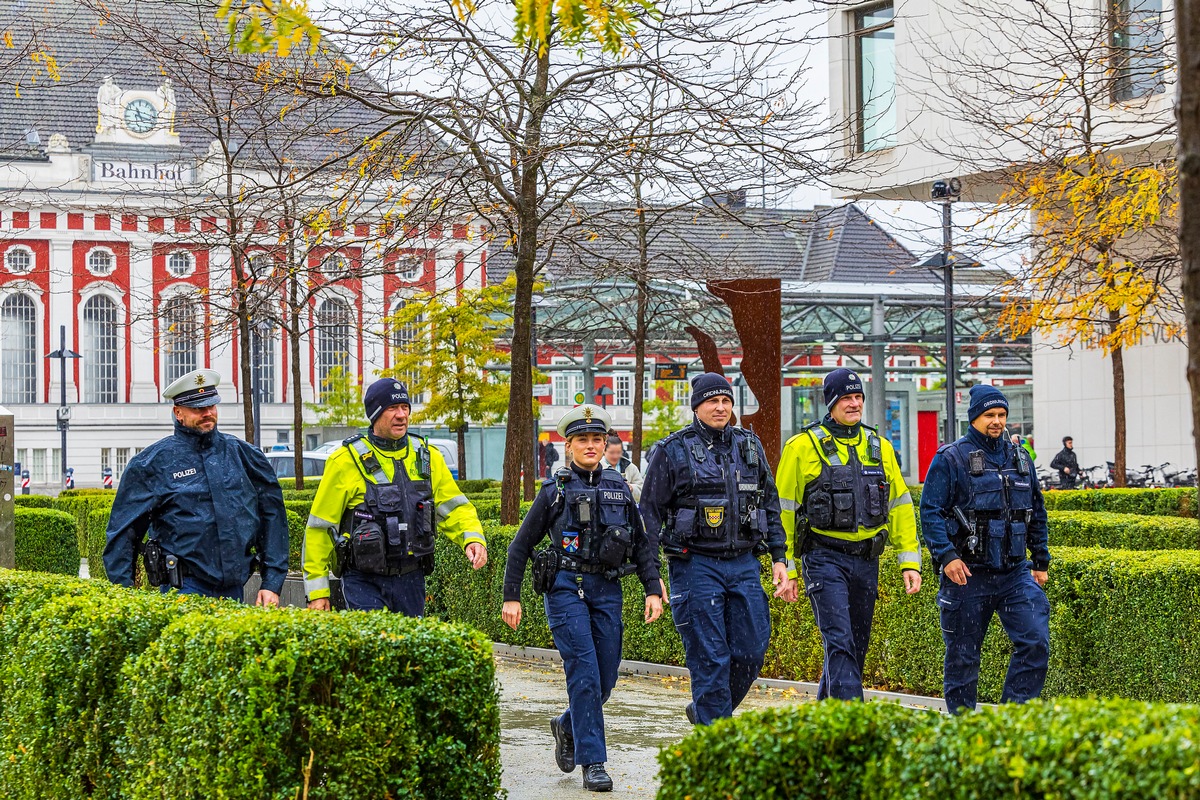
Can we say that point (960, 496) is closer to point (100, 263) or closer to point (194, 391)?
point (194, 391)

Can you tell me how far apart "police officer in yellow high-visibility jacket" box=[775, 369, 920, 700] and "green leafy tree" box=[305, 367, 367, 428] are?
140 ft

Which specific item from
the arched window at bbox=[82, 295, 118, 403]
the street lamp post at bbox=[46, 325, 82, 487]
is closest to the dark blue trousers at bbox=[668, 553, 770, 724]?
the street lamp post at bbox=[46, 325, 82, 487]

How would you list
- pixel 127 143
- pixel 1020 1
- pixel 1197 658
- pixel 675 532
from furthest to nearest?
pixel 127 143 < pixel 1020 1 < pixel 1197 658 < pixel 675 532

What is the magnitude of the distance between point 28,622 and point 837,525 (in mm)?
3836

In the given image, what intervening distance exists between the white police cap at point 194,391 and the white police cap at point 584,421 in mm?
1719

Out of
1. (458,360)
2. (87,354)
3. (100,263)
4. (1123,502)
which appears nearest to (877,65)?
(458,360)

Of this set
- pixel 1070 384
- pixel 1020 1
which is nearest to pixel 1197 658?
pixel 1020 1

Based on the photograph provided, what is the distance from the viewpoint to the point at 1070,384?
3328 cm

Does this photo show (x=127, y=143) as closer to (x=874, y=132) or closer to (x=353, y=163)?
(x=874, y=132)

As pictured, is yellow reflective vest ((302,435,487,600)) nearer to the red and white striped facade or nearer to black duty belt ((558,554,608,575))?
black duty belt ((558,554,608,575))

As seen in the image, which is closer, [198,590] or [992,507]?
[198,590]

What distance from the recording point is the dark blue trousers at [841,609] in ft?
24.8

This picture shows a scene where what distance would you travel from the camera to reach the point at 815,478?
306 inches

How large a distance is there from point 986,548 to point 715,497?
4.67 feet
